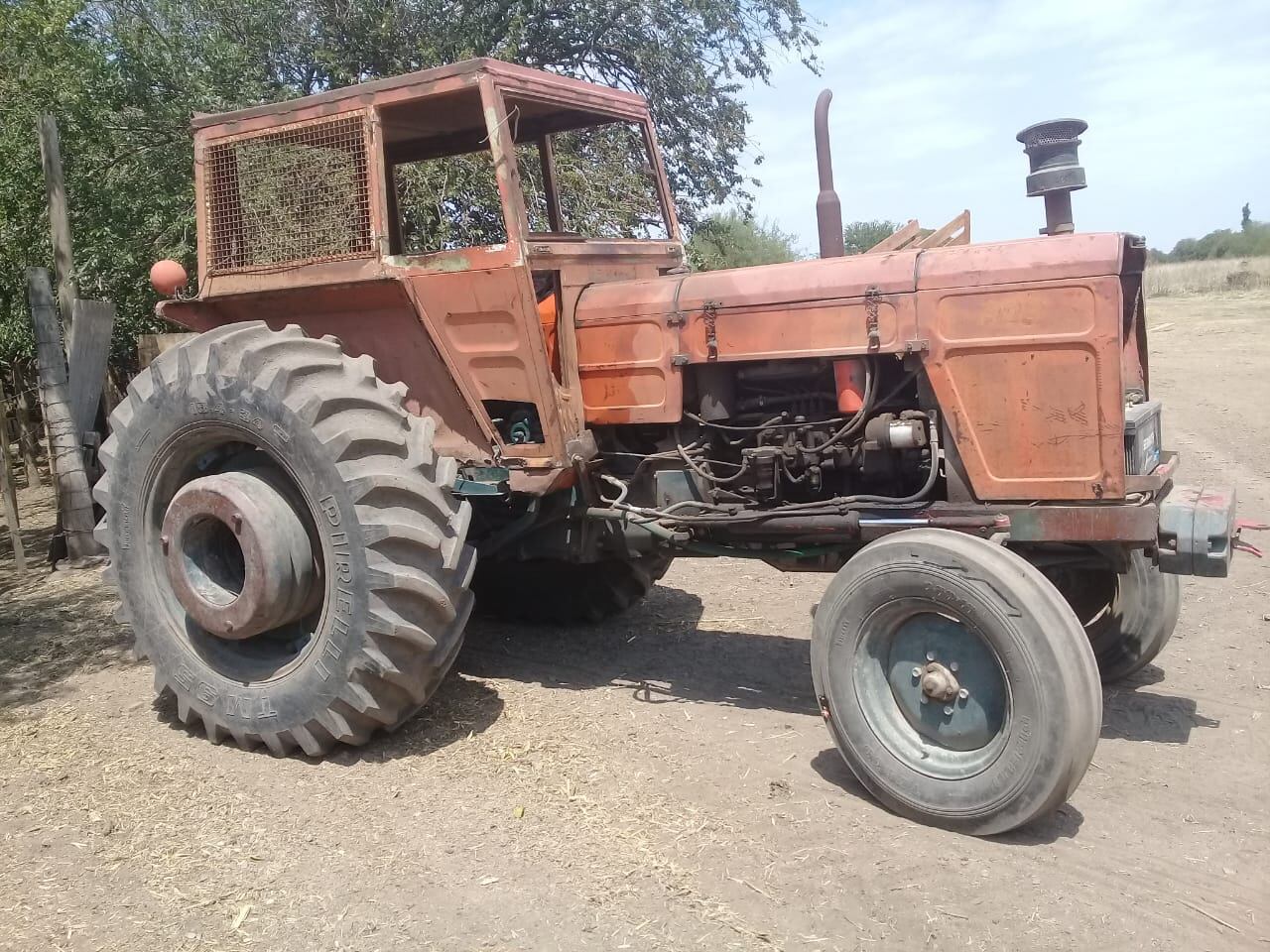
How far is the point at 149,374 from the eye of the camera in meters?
4.58

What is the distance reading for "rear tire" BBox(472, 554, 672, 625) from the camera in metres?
5.89

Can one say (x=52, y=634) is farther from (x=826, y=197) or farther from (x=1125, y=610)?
(x=1125, y=610)

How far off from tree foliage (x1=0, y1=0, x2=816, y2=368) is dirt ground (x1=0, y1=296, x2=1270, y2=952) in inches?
213

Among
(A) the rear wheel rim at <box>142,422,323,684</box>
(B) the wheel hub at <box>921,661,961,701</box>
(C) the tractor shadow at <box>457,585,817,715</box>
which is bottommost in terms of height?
(C) the tractor shadow at <box>457,585,817,715</box>

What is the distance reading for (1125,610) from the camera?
4.64 meters

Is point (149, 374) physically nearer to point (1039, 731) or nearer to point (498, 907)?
point (498, 907)

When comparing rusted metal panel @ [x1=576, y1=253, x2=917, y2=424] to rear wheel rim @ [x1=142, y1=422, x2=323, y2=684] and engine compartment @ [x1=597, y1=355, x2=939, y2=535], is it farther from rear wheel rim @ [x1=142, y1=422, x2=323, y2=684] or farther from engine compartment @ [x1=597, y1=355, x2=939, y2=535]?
rear wheel rim @ [x1=142, y1=422, x2=323, y2=684]

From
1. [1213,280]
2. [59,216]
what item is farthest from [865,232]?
[59,216]

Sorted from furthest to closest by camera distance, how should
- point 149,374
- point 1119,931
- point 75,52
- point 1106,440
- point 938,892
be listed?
point 75,52 → point 149,374 → point 1106,440 → point 938,892 → point 1119,931

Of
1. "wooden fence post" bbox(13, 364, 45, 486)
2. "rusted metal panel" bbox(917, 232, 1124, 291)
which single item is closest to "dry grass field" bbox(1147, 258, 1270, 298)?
"wooden fence post" bbox(13, 364, 45, 486)

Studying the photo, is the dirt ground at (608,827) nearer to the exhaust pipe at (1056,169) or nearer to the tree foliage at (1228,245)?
the exhaust pipe at (1056,169)

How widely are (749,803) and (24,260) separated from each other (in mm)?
8662

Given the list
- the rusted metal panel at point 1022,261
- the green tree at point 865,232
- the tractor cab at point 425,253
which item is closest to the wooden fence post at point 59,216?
the tractor cab at point 425,253

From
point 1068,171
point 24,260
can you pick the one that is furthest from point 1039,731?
point 24,260
